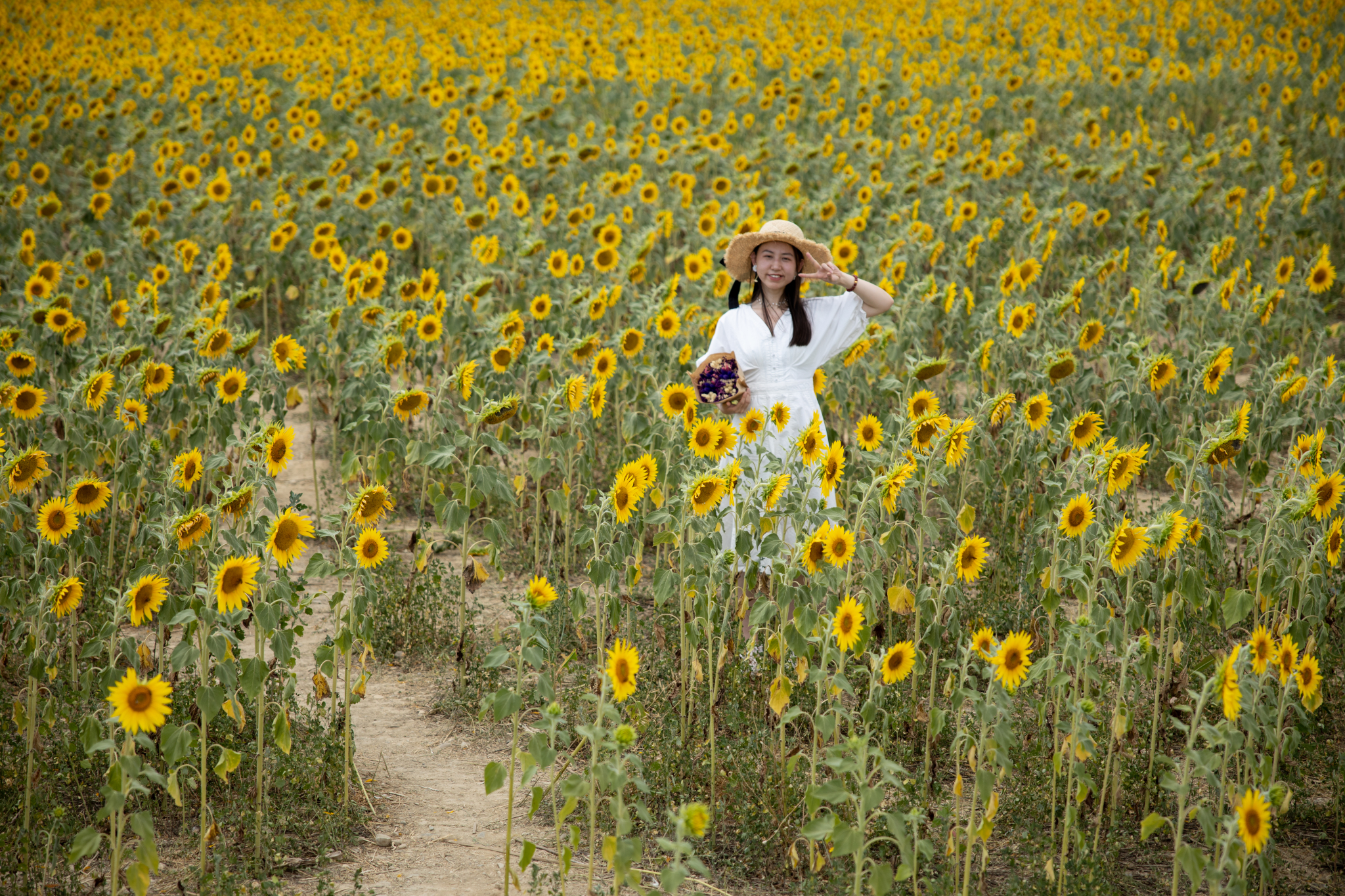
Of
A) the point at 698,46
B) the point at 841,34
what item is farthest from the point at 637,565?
the point at 841,34

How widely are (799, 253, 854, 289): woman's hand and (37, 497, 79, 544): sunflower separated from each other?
8.99ft

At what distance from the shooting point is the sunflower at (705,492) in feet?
12.0

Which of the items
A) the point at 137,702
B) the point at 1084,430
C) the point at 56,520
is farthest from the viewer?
the point at 1084,430

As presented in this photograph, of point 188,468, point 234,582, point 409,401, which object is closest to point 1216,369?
point 409,401

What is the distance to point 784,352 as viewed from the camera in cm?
464

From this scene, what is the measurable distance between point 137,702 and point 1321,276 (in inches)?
259

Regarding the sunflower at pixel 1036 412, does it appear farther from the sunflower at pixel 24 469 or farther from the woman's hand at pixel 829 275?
the sunflower at pixel 24 469

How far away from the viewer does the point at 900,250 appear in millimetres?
8016

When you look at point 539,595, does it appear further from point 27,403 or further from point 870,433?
point 27,403

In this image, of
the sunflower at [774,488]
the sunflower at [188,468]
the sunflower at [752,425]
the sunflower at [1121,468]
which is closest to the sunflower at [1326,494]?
the sunflower at [1121,468]

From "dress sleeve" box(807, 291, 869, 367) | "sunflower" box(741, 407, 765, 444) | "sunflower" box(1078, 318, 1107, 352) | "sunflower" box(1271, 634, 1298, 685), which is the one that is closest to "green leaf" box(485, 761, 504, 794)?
"sunflower" box(741, 407, 765, 444)

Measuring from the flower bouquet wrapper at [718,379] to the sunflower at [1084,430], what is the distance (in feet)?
3.94

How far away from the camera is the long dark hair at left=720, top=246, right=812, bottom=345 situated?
4633mm

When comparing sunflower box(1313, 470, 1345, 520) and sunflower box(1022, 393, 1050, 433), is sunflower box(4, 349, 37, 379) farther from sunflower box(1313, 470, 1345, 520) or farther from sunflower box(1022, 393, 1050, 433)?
sunflower box(1313, 470, 1345, 520)
